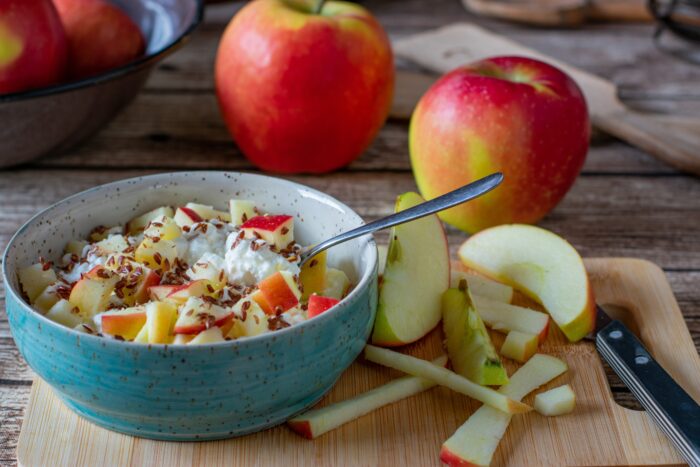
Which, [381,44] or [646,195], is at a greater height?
[381,44]

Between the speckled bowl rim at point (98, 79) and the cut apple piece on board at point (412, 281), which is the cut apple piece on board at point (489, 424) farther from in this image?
the speckled bowl rim at point (98, 79)

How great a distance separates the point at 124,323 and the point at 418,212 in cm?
39

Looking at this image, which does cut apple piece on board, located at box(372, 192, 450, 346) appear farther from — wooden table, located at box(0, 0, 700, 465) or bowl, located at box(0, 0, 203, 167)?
bowl, located at box(0, 0, 203, 167)

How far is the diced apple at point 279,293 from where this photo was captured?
3.36ft

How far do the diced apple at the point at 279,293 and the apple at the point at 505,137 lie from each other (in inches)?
22.5

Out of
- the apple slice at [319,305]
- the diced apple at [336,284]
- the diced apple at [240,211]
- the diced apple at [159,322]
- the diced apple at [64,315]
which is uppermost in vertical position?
the diced apple at [159,322]

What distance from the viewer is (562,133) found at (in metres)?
1.49

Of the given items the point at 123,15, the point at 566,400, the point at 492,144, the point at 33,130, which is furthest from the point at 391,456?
the point at 123,15

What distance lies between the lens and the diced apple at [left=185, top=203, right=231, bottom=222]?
121 centimetres

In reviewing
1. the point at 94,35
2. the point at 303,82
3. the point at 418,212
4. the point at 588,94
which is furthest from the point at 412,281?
the point at 588,94

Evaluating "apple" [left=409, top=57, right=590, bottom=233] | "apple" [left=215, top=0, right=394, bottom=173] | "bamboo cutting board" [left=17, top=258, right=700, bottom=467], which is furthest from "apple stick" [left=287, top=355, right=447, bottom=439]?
"apple" [left=215, top=0, right=394, bottom=173]

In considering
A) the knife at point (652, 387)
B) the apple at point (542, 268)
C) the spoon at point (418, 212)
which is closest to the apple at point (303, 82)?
the apple at point (542, 268)

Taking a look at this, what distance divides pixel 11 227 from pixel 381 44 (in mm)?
736

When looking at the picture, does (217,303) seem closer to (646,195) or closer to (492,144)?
(492,144)
